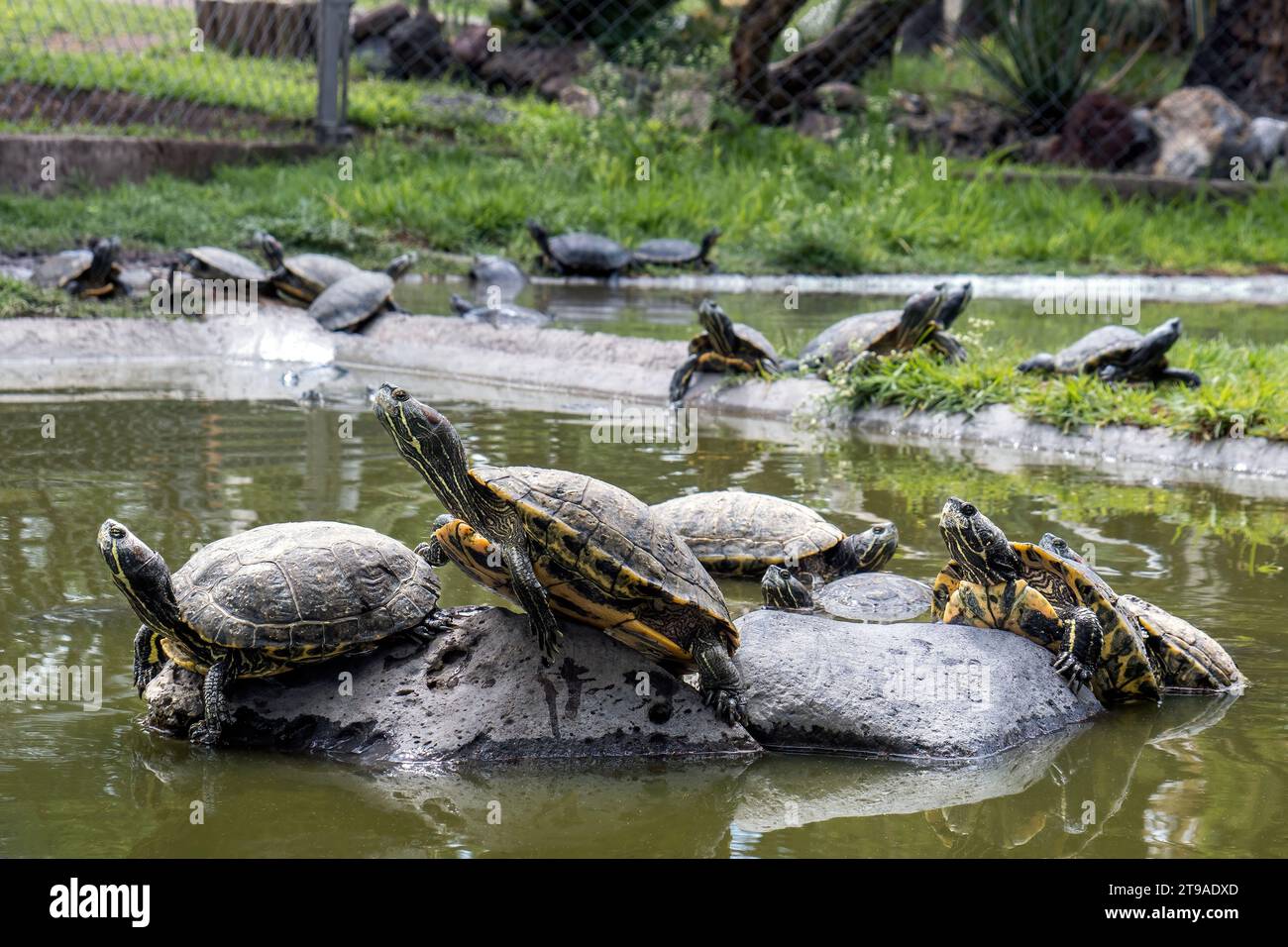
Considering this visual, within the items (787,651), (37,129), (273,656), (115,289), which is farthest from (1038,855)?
(37,129)

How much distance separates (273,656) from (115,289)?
8605 mm

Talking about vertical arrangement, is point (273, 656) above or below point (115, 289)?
below

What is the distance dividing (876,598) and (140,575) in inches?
95.0

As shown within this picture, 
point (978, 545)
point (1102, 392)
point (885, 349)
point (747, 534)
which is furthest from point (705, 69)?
point (978, 545)

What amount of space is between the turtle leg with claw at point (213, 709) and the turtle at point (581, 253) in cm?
1136

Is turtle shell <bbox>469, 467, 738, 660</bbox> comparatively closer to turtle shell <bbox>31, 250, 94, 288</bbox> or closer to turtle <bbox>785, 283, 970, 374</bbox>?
turtle <bbox>785, 283, 970, 374</bbox>

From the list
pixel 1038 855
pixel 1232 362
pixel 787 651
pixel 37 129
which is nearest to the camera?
pixel 1038 855

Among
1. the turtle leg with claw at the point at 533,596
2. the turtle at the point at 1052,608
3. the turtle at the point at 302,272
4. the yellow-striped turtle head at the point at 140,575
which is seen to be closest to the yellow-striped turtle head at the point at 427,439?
the turtle leg with claw at the point at 533,596

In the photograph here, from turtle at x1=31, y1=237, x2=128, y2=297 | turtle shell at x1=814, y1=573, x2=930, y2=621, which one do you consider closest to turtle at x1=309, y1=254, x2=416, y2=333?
turtle at x1=31, y1=237, x2=128, y2=297

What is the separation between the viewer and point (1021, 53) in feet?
68.8

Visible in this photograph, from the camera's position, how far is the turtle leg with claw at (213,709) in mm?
3766

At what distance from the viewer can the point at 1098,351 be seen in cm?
870

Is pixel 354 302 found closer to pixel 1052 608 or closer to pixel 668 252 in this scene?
pixel 668 252
